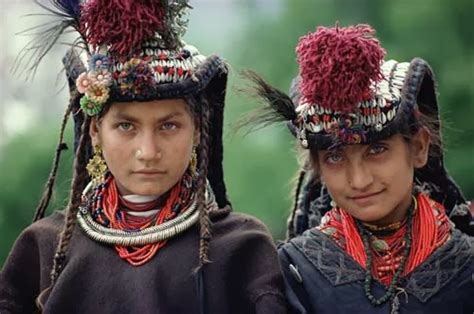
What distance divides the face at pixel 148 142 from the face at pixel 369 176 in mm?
516

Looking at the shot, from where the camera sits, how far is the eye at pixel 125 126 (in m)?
4.43

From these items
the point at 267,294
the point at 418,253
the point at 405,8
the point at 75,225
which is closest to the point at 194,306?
the point at 267,294

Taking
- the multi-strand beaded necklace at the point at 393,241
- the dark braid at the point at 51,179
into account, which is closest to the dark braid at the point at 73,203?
the dark braid at the point at 51,179

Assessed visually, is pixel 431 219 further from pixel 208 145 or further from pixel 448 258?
pixel 208 145

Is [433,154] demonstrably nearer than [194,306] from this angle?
No

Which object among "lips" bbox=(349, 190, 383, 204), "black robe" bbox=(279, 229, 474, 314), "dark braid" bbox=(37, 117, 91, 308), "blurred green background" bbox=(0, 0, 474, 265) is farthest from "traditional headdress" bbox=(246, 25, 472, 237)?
"blurred green background" bbox=(0, 0, 474, 265)

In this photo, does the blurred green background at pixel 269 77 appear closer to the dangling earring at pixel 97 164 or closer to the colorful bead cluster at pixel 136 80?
the dangling earring at pixel 97 164

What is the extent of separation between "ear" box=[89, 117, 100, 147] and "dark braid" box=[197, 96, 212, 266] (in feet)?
1.22

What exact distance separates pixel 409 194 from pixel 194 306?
890 mm

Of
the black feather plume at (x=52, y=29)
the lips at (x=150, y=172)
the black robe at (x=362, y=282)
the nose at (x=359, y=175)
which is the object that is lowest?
the black robe at (x=362, y=282)

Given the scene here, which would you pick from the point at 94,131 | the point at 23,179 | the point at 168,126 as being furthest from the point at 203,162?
the point at 23,179

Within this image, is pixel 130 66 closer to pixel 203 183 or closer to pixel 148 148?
pixel 148 148

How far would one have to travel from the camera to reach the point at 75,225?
459 centimetres

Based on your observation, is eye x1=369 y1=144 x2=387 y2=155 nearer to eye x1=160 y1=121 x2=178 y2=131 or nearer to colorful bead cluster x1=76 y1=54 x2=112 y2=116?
eye x1=160 y1=121 x2=178 y2=131
